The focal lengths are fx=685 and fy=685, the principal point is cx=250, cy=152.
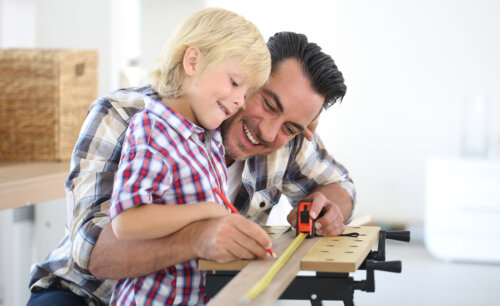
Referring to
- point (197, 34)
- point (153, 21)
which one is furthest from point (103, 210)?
point (153, 21)

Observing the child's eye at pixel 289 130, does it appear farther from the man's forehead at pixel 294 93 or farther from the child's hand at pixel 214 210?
the child's hand at pixel 214 210

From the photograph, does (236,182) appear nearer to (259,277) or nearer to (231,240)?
(231,240)

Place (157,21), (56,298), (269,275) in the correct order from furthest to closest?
1. (157,21)
2. (56,298)
3. (269,275)

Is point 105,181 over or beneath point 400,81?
beneath

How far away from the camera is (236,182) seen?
1920mm

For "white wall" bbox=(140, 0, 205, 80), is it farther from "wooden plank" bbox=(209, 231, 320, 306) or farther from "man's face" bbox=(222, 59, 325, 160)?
"wooden plank" bbox=(209, 231, 320, 306)

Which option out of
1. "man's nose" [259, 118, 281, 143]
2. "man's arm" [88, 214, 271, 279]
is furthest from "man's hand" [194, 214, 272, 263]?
"man's nose" [259, 118, 281, 143]

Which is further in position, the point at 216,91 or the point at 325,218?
the point at 325,218

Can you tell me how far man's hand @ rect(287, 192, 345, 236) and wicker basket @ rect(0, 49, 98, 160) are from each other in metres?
1.21

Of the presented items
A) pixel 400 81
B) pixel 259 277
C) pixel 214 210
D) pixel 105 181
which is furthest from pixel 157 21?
pixel 400 81

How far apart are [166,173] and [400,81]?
4.37 metres

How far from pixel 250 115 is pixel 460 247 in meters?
3.38

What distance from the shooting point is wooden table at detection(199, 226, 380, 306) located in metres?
1.00

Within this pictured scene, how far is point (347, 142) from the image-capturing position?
5.48 metres
